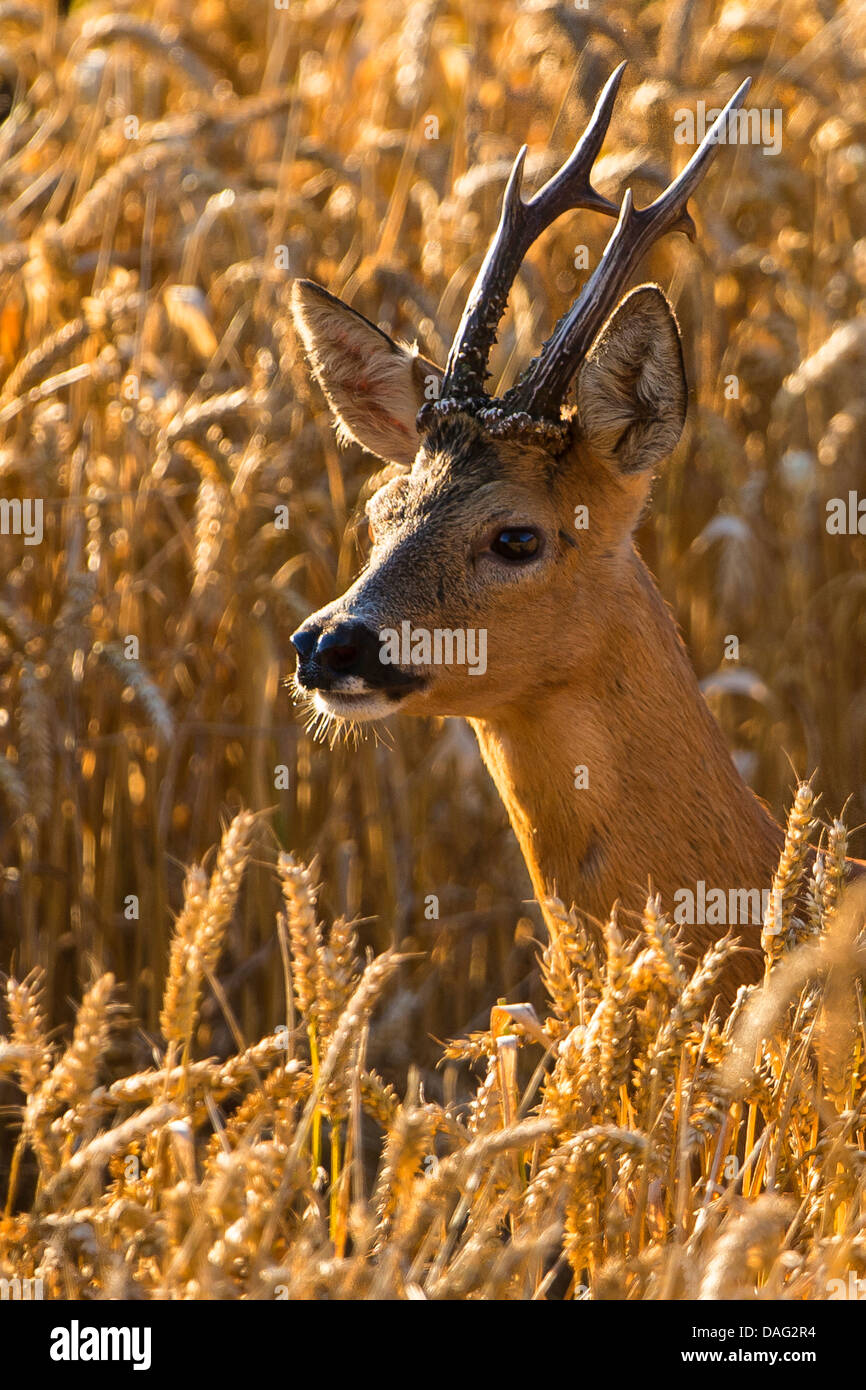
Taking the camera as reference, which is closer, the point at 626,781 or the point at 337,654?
the point at 337,654

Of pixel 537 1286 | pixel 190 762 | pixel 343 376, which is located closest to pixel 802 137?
pixel 343 376

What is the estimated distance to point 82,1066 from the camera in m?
2.41

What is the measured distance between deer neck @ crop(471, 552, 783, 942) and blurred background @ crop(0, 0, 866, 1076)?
98 centimetres

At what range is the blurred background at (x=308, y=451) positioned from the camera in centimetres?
489

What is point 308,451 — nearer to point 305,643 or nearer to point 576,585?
point 576,585

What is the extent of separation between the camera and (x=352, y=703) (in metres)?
3.44

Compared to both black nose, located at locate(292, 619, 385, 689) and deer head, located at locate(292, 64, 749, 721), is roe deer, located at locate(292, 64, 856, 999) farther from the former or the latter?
black nose, located at locate(292, 619, 385, 689)

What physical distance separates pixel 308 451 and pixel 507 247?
1.69 m

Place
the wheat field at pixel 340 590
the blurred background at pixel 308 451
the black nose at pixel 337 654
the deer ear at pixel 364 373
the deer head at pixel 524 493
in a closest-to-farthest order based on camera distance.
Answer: the wheat field at pixel 340 590 → the black nose at pixel 337 654 → the deer head at pixel 524 493 → the deer ear at pixel 364 373 → the blurred background at pixel 308 451

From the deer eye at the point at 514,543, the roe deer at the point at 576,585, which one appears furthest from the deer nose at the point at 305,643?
the deer eye at the point at 514,543

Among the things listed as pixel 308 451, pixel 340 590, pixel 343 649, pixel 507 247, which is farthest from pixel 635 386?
pixel 308 451

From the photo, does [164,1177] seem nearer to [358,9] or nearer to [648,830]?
[648,830]

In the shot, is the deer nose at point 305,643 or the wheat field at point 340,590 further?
the deer nose at point 305,643

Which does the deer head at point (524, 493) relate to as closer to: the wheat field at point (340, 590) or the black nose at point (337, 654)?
the black nose at point (337, 654)
